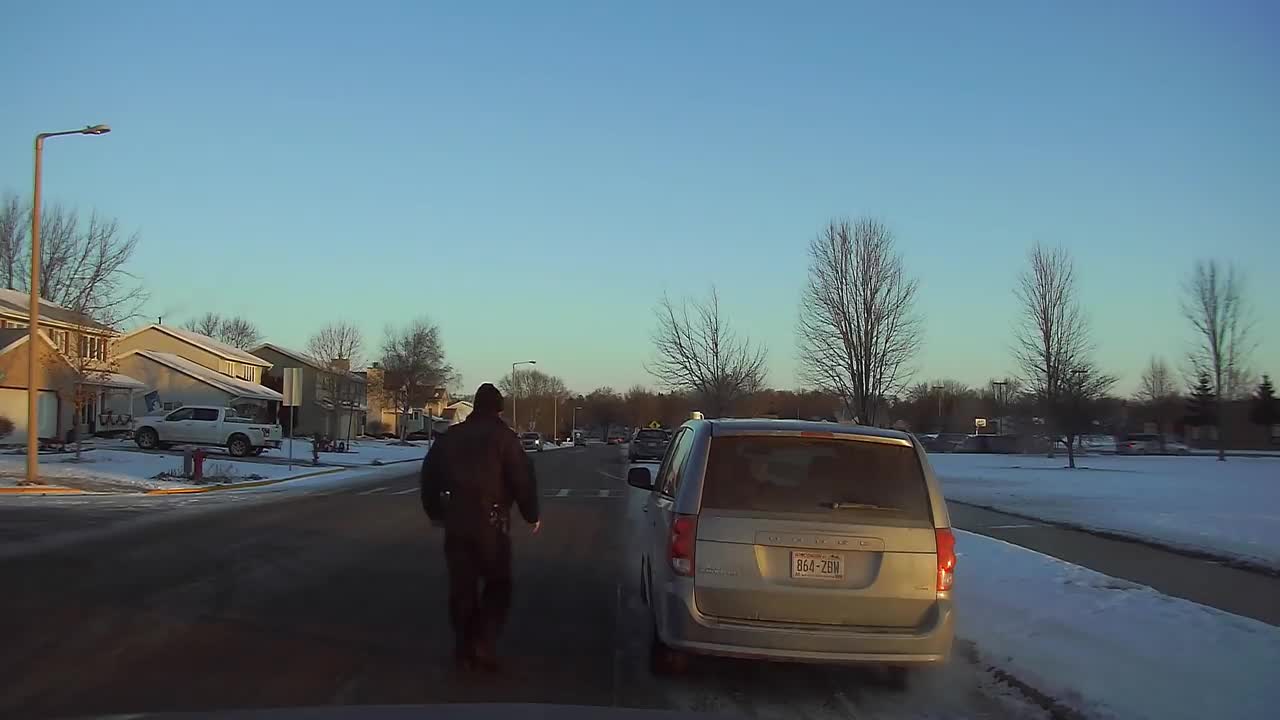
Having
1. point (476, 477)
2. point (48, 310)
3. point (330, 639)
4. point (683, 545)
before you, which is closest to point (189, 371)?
point (48, 310)

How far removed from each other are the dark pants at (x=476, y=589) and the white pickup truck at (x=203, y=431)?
107 ft

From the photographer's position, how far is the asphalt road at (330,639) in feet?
18.5

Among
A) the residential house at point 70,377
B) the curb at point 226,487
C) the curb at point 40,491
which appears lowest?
the curb at point 226,487

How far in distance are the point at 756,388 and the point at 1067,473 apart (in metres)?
12.5

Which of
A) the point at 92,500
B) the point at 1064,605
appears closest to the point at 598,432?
the point at 92,500

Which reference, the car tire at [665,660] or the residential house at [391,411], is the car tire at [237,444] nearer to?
the car tire at [665,660]

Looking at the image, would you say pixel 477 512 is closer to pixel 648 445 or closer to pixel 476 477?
pixel 476 477

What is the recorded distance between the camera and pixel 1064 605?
8461mm

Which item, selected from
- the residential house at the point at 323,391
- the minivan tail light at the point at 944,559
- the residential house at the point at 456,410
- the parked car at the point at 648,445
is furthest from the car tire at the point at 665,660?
the residential house at the point at 456,410

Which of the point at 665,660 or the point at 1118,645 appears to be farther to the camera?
the point at 1118,645

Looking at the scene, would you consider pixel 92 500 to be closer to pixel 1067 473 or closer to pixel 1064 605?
pixel 1064 605

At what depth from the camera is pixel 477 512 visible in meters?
6.02

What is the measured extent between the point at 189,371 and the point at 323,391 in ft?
40.1

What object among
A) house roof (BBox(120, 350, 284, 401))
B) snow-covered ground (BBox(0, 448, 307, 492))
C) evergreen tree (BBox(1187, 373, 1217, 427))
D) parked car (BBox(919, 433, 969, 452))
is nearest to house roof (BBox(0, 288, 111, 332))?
snow-covered ground (BBox(0, 448, 307, 492))
